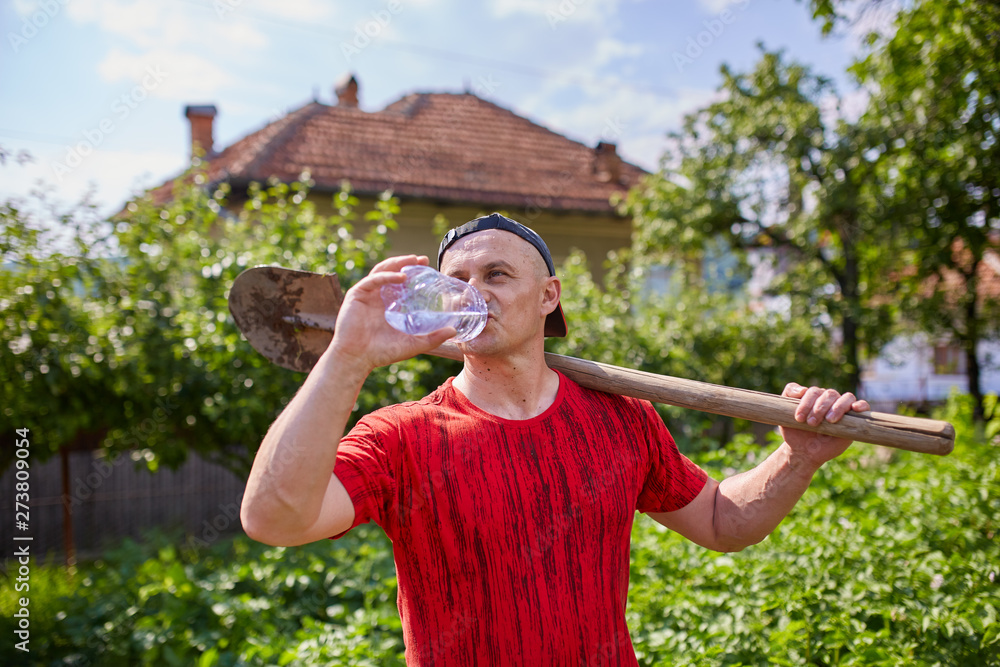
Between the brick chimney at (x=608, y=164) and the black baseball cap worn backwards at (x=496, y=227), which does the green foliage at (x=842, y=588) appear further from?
the brick chimney at (x=608, y=164)

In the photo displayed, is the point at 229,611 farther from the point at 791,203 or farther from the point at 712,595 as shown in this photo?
the point at 791,203

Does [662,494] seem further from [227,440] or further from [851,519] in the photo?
[227,440]

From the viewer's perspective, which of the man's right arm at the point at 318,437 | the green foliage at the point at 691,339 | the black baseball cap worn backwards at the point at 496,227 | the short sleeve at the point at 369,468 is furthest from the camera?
the green foliage at the point at 691,339

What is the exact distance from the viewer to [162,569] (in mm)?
4129

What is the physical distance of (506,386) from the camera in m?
1.78

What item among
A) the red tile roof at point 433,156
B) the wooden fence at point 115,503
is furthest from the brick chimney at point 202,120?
the wooden fence at point 115,503

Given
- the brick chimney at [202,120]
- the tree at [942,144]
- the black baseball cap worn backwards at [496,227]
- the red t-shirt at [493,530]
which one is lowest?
the red t-shirt at [493,530]

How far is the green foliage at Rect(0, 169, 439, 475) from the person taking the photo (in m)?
4.78

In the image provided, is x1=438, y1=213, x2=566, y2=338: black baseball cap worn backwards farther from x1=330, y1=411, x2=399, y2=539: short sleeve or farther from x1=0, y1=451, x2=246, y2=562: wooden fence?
x1=0, y1=451, x2=246, y2=562: wooden fence

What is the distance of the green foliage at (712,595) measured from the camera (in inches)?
100

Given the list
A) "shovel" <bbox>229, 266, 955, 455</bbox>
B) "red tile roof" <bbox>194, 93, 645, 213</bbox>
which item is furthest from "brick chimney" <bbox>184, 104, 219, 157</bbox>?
"shovel" <bbox>229, 266, 955, 455</bbox>

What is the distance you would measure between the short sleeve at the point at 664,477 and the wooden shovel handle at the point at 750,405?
0.09 m

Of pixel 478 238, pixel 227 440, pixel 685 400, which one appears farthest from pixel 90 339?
pixel 685 400

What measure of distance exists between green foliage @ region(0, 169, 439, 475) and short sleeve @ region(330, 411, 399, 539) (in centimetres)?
294
